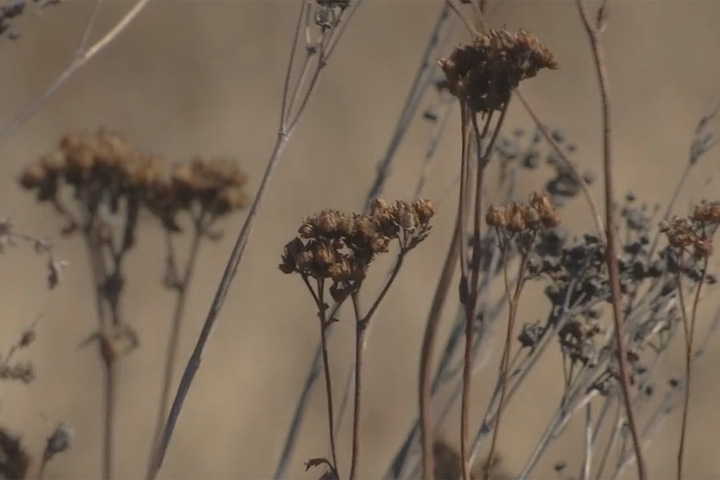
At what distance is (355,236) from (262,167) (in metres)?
5.09

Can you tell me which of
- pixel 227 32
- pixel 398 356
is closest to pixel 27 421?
pixel 398 356

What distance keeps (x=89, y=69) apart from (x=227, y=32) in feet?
2.84

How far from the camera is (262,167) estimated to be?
6453mm

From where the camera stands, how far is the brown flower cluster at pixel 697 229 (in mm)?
1469

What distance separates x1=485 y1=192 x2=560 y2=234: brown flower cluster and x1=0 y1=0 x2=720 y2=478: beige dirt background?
316 cm

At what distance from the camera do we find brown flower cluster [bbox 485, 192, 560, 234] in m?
1.45

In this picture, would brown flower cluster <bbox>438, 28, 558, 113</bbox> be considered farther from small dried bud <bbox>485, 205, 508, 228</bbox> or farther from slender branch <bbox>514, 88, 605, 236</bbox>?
small dried bud <bbox>485, 205, 508, 228</bbox>

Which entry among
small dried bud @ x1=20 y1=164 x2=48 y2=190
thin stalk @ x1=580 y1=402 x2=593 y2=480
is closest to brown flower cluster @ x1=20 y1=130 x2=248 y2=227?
small dried bud @ x1=20 y1=164 x2=48 y2=190

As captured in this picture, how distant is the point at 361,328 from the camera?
4.52 ft

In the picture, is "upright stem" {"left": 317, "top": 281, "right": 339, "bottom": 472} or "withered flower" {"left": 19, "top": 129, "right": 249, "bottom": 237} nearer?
"upright stem" {"left": 317, "top": 281, "right": 339, "bottom": 472}

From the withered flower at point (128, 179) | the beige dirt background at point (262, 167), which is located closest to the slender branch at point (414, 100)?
the withered flower at point (128, 179)

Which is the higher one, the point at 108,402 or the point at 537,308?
the point at 537,308

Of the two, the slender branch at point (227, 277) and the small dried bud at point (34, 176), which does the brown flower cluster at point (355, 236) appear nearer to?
the slender branch at point (227, 277)

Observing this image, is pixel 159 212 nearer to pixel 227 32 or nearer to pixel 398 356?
pixel 398 356
